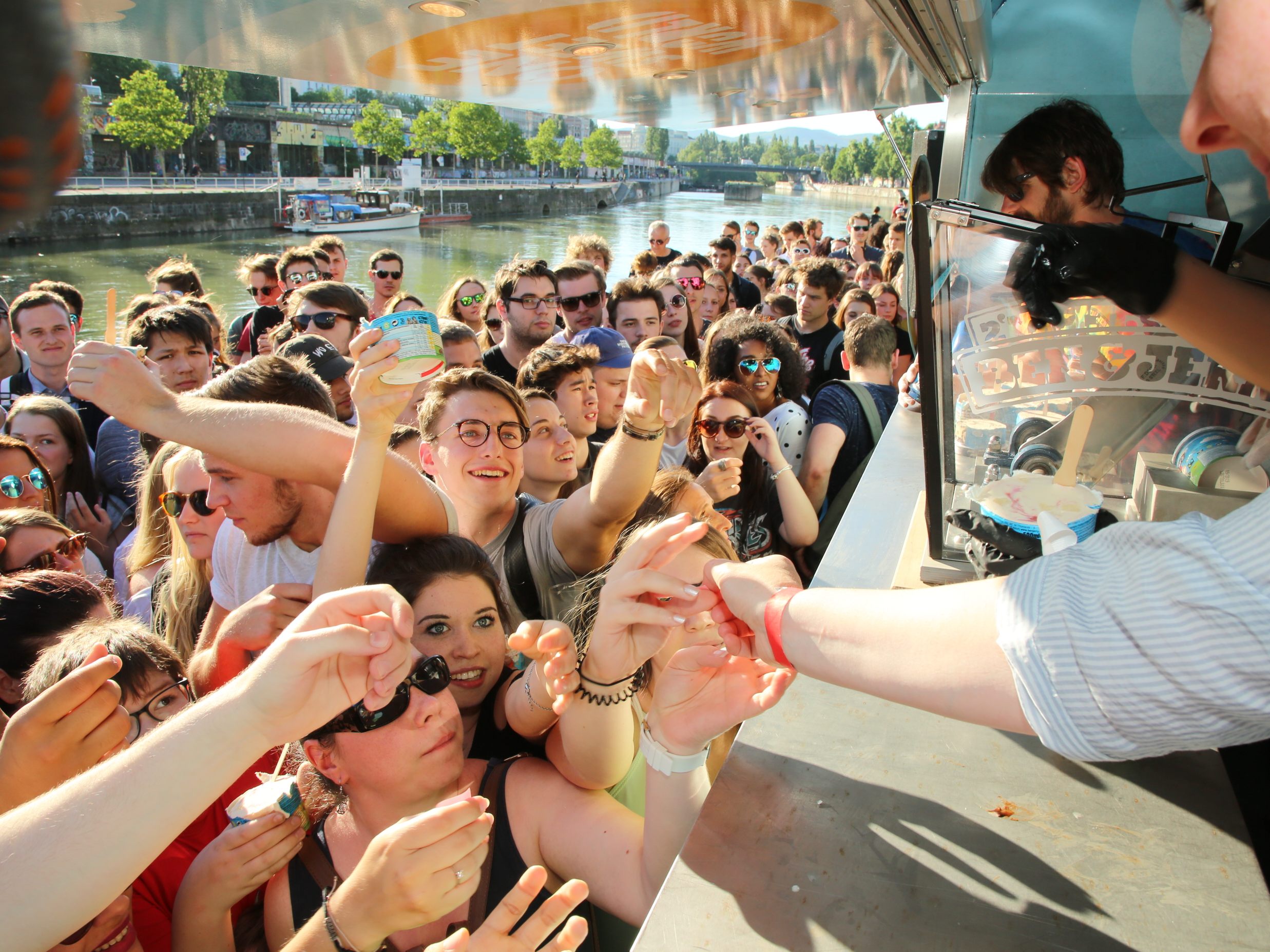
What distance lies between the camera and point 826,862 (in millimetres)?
1168

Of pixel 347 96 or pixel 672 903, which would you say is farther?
pixel 347 96

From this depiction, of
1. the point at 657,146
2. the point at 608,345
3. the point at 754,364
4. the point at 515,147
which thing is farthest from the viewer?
the point at 657,146

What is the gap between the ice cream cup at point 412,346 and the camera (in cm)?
186

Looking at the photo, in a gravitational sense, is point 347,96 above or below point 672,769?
above

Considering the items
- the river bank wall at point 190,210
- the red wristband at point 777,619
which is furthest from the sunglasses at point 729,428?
the river bank wall at point 190,210

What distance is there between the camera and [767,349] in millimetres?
3801

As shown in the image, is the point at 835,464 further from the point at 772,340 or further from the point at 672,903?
the point at 672,903

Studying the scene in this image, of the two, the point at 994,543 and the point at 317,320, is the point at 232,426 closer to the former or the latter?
the point at 994,543

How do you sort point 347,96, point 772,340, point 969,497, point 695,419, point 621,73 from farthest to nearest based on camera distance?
point 347,96
point 772,340
point 695,419
point 621,73
point 969,497

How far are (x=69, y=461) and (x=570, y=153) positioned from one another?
62521mm

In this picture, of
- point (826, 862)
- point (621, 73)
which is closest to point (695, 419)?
point (621, 73)

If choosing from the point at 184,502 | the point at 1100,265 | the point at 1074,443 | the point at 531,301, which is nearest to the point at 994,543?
the point at 1074,443

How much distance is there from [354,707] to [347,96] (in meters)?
74.5

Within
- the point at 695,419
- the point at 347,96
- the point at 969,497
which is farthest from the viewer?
the point at 347,96
